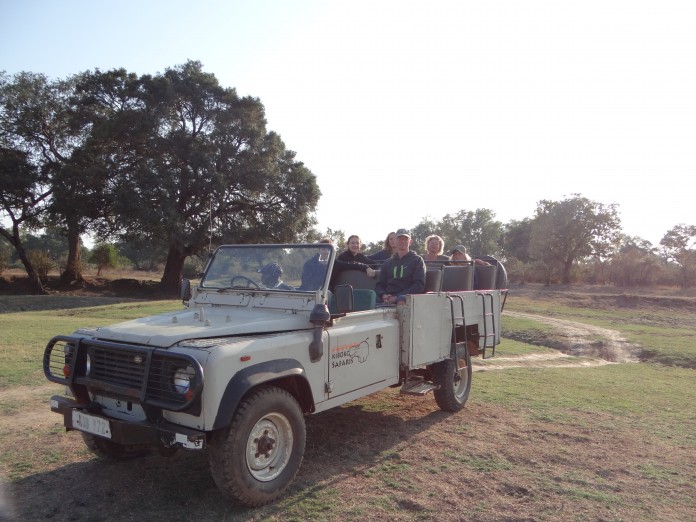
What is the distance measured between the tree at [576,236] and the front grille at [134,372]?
147 feet

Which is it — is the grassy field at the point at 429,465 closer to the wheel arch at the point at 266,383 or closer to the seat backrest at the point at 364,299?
the wheel arch at the point at 266,383

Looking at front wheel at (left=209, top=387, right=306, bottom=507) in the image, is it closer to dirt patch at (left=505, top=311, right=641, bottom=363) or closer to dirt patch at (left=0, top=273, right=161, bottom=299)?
dirt patch at (left=505, top=311, right=641, bottom=363)

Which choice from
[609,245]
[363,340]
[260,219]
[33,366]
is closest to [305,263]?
[363,340]

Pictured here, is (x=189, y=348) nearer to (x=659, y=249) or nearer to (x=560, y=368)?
(x=560, y=368)

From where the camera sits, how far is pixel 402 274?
6.26 metres

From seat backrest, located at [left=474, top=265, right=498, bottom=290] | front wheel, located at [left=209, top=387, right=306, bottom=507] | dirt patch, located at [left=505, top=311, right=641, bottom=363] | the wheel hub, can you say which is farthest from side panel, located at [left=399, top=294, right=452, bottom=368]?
dirt patch, located at [left=505, top=311, right=641, bottom=363]

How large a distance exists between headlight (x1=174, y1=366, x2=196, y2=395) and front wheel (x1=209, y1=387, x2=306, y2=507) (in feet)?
1.34

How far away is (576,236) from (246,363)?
151 ft

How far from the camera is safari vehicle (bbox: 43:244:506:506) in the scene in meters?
3.66

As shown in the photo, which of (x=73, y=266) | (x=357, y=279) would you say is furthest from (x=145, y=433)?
(x=73, y=266)

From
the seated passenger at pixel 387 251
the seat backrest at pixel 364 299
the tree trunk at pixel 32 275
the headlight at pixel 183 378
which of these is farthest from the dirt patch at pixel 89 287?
the headlight at pixel 183 378

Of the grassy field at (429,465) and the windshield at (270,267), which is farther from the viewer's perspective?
the windshield at (270,267)

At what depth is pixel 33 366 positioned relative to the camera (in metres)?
8.54

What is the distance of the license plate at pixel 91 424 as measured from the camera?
3807 mm
